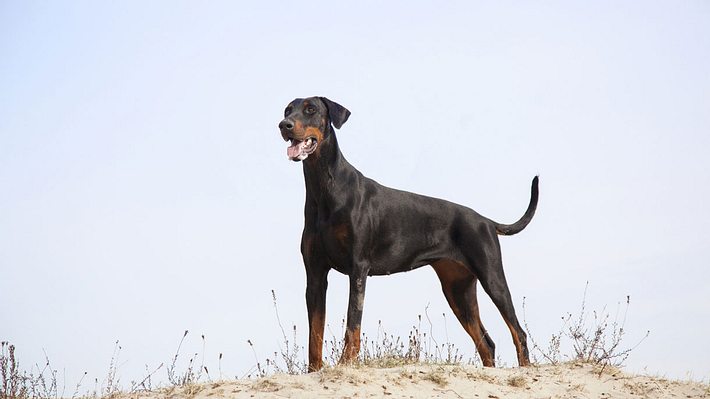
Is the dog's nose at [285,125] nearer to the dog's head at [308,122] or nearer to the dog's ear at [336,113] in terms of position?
the dog's head at [308,122]

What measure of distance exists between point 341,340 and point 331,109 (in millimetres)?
2445

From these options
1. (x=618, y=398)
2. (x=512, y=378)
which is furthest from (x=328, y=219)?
(x=618, y=398)

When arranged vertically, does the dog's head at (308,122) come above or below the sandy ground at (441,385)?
above

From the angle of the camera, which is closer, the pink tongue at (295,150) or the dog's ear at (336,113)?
the pink tongue at (295,150)

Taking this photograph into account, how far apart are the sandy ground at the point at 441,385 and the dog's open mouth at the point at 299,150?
83.4 inches

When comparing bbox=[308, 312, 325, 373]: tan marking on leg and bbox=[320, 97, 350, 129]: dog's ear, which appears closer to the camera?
bbox=[308, 312, 325, 373]: tan marking on leg

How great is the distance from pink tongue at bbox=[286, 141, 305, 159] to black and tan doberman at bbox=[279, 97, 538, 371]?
0.01m

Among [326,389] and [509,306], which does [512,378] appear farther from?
[326,389]

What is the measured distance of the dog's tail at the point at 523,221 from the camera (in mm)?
Result: 10852

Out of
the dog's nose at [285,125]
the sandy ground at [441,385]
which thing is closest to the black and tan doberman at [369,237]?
the dog's nose at [285,125]

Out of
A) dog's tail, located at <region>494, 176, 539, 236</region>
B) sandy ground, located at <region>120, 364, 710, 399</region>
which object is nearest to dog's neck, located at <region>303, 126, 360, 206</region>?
sandy ground, located at <region>120, 364, 710, 399</region>

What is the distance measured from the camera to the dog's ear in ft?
30.4

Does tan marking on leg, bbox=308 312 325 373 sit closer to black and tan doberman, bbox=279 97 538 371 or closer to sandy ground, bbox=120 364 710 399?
black and tan doberman, bbox=279 97 538 371

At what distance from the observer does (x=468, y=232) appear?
1026cm
